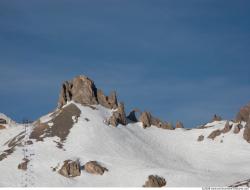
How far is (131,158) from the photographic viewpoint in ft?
568

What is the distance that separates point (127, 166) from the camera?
163m

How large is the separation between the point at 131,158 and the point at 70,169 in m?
22.6

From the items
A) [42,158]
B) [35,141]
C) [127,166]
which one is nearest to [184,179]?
[127,166]

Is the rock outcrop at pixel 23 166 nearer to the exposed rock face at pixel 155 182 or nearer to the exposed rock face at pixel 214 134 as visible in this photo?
the exposed rock face at pixel 155 182

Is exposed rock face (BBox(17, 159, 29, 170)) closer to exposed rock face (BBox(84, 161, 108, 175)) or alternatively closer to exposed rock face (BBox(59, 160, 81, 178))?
exposed rock face (BBox(59, 160, 81, 178))

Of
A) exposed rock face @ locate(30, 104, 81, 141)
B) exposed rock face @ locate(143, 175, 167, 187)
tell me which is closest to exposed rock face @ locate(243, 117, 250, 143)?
exposed rock face @ locate(143, 175, 167, 187)

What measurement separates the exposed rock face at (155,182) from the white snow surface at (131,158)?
1291mm

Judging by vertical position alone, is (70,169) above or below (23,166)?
below

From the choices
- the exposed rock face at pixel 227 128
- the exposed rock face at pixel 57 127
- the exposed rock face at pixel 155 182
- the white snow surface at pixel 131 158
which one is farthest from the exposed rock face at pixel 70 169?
the exposed rock face at pixel 227 128

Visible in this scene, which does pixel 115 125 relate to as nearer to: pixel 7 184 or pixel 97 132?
pixel 97 132

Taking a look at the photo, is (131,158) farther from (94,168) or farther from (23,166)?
(23,166)

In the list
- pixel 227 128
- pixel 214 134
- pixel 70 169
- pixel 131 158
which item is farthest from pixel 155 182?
pixel 227 128

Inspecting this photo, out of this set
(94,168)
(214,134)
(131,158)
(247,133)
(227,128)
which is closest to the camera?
(94,168)

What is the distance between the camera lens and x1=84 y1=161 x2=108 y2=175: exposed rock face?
15900 cm
